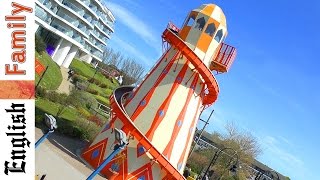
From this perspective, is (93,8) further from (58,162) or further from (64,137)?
(58,162)

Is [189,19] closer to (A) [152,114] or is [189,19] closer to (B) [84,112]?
(A) [152,114]

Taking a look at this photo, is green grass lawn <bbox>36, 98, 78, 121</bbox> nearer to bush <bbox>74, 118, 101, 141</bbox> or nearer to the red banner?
bush <bbox>74, 118, 101, 141</bbox>

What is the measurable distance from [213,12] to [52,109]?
54.2 feet

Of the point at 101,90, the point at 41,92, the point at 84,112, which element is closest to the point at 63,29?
the point at 101,90

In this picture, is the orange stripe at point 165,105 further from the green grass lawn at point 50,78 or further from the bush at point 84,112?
the green grass lawn at point 50,78

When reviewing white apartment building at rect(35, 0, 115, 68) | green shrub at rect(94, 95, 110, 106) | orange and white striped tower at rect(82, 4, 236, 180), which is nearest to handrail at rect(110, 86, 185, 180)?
orange and white striped tower at rect(82, 4, 236, 180)

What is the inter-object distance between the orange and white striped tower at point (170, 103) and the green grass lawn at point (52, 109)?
30.0 ft

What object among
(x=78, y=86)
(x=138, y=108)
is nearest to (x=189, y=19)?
(x=138, y=108)

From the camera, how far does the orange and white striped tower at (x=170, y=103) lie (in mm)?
23969

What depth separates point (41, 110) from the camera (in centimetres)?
3312

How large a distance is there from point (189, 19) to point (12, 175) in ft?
59.5

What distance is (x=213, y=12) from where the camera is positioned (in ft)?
87.3

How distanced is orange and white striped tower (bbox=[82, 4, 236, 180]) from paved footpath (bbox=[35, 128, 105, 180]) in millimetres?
1075

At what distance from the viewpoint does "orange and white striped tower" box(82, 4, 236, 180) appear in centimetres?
2397
